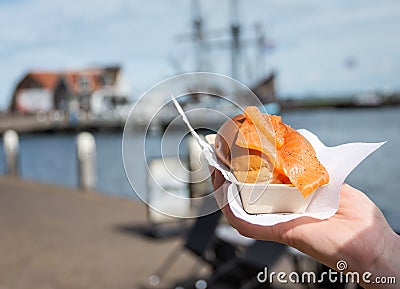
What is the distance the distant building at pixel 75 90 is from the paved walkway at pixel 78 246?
8613 centimetres

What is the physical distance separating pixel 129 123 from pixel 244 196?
0.47 meters

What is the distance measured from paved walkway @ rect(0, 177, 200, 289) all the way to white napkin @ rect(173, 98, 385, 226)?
204 inches

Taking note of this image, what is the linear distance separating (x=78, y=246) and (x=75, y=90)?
94259 mm

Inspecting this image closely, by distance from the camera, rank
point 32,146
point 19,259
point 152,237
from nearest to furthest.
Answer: point 19,259 < point 152,237 < point 32,146

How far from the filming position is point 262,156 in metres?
1.91

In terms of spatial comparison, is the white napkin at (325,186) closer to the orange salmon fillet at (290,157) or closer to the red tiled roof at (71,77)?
the orange salmon fillet at (290,157)

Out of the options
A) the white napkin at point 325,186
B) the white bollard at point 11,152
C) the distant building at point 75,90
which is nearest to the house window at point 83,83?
the distant building at point 75,90

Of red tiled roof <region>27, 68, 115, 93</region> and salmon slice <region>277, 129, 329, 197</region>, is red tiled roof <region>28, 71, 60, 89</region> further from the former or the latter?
salmon slice <region>277, 129, 329, 197</region>

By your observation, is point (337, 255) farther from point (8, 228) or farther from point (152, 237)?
point (8, 228)

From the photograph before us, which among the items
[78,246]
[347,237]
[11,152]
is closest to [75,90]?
[11,152]

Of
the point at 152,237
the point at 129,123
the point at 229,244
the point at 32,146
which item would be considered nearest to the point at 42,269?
the point at 152,237

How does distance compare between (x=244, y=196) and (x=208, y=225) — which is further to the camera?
(x=208, y=225)

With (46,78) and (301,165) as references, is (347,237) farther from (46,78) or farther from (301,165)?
(46,78)

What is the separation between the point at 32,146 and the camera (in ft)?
218
